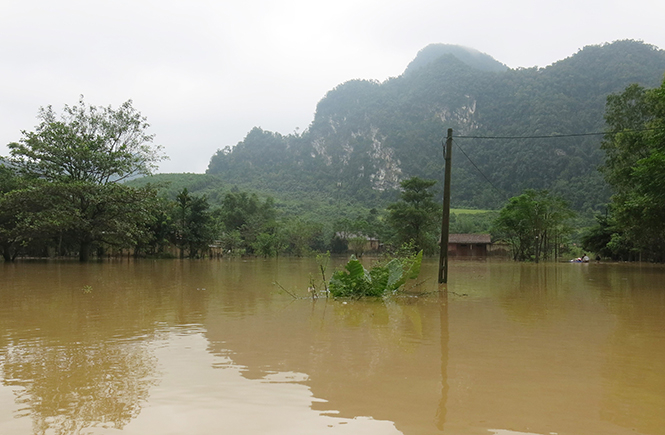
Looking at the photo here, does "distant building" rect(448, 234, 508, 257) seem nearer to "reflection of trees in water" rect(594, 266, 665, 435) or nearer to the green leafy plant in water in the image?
the green leafy plant in water

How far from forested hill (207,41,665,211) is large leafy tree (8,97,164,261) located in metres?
52.1

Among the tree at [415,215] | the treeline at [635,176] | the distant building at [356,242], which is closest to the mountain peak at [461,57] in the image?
the distant building at [356,242]

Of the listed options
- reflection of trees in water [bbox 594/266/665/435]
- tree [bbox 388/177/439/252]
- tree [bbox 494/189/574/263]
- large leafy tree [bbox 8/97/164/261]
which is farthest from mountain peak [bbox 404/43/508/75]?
reflection of trees in water [bbox 594/266/665/435]

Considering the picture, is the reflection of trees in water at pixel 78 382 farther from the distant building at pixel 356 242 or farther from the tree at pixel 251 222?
the distant building at pixel 356 242

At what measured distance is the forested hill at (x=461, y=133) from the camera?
9044 centimetres

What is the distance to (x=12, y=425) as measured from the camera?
2.98 m

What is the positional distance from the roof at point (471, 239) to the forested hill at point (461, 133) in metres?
11.1

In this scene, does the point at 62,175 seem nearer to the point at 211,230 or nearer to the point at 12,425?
the point at 211,230

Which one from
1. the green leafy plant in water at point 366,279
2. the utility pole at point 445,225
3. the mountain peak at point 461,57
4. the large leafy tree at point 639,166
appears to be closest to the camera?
the green leafy plant in water at point 366,279

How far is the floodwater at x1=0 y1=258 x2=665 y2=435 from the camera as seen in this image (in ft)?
10.3

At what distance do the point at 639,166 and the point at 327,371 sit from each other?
72.9 ft

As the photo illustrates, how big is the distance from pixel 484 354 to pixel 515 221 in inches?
1677

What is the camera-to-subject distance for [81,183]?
27.9m

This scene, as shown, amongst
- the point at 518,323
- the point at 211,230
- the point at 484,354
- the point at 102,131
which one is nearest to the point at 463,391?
the point at 484,354
